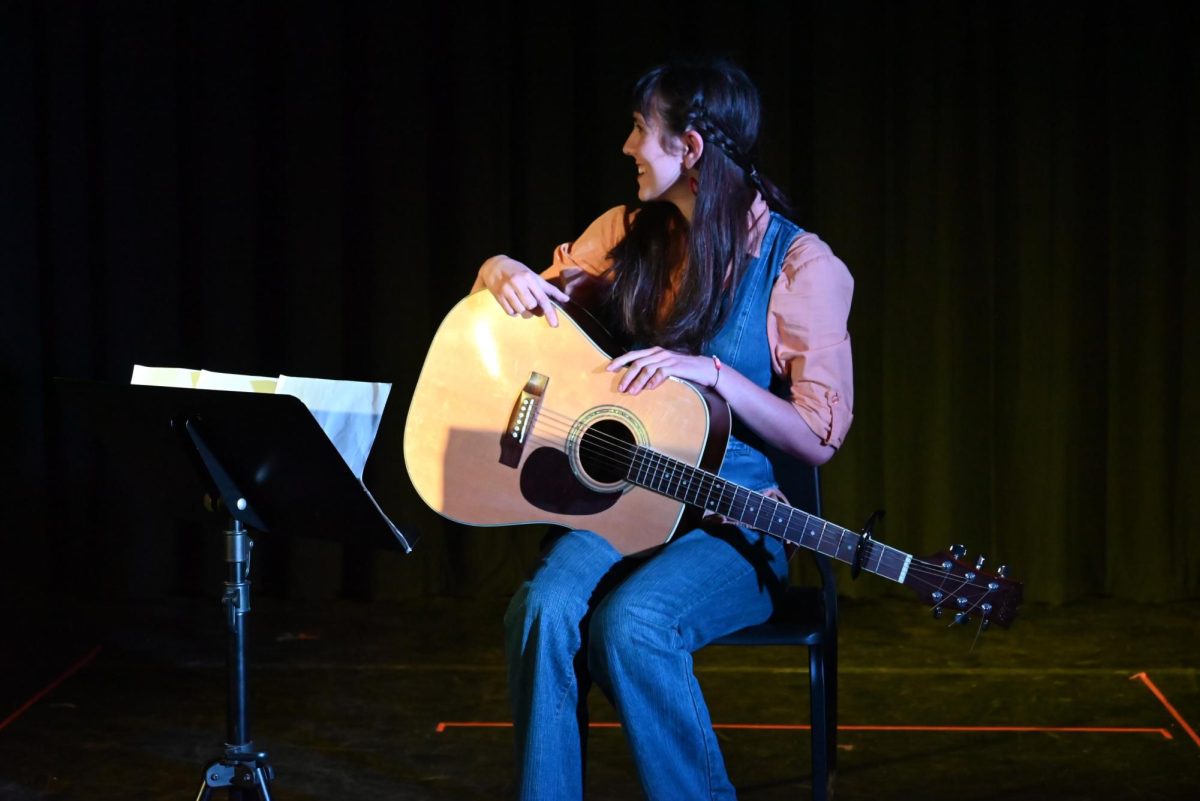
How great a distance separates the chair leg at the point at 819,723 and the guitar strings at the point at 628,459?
22cm

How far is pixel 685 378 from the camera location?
2.17m

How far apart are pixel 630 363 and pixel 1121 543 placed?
2.65 meters

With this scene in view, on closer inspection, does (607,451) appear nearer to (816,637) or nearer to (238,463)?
(816,637)

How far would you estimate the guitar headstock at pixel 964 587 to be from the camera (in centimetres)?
209

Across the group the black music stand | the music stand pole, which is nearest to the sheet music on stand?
the black music stand

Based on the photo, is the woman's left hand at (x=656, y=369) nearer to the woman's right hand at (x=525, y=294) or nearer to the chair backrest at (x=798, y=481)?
the woman's right hand at (x=525, y=294)

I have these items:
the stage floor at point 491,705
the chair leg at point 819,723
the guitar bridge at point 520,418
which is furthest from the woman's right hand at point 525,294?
the stage floor at point 491,705

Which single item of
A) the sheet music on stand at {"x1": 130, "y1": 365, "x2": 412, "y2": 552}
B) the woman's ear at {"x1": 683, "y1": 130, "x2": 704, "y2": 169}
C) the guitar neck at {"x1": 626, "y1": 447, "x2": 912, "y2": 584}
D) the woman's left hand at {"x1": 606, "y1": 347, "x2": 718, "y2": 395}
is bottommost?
the guitar neck at {"x1": 626, "y1": 447, "x2": 912, "y2": 584}

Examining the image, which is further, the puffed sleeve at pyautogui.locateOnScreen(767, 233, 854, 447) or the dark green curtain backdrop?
the dark green curtain backdrop

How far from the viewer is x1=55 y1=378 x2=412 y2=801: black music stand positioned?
1817 mm

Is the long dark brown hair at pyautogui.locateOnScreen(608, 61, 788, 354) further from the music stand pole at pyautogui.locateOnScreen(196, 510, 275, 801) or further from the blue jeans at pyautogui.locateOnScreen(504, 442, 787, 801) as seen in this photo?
the music stand pole at pyautogui.locateOnScreen(196, 510, 275, 801)

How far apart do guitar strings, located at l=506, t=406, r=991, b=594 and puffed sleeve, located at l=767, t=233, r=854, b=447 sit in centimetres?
22

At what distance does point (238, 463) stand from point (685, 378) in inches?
28.4

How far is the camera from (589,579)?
2.10m
